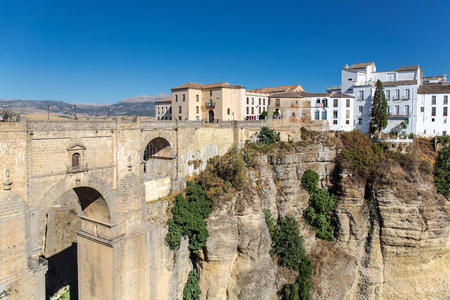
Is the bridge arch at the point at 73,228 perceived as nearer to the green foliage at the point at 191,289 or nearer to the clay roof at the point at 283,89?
the green foliage at the point at 191,289

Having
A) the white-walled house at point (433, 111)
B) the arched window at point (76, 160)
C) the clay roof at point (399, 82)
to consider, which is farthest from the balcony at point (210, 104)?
the white-walled house at point (433, 111)

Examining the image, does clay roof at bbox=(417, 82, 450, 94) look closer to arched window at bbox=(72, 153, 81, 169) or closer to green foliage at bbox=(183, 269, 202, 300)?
green foliage at bbox=(183, 269, 202, 300)

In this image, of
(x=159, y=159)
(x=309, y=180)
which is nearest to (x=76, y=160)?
(x=159, y=159)

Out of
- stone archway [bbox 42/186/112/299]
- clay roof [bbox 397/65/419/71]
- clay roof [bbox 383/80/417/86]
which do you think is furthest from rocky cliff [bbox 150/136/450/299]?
clay roof [bbox 397/65/419/71]

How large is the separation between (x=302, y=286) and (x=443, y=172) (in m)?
14.5

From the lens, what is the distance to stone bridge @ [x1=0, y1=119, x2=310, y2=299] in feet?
42.3

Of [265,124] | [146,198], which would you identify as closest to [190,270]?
[146,198]

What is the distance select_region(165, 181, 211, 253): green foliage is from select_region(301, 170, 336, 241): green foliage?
30.7ft

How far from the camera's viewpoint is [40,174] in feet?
45.1

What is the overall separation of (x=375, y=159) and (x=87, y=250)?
69.4 ft

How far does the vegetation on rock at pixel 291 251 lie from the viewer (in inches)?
883

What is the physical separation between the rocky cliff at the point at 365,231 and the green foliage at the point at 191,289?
417 cm

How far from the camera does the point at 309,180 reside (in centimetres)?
2614

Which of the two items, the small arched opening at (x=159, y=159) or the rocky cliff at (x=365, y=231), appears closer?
the small arched opening at (x=159, y=159)
